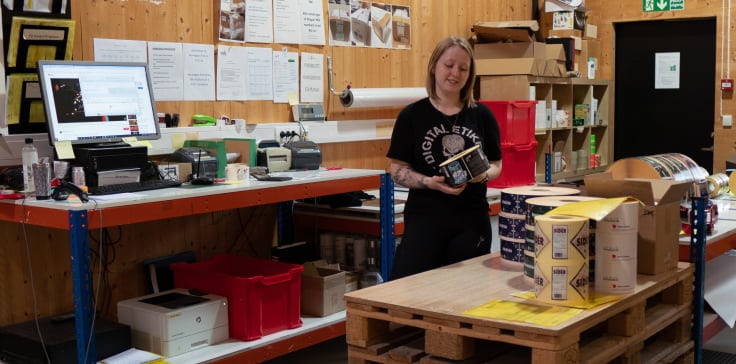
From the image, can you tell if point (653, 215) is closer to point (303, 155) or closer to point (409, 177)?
point (409, 177)

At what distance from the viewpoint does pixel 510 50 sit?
6.21 m

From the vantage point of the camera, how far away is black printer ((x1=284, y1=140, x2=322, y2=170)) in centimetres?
430

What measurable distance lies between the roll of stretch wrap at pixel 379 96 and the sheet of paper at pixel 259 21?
2.15 ft

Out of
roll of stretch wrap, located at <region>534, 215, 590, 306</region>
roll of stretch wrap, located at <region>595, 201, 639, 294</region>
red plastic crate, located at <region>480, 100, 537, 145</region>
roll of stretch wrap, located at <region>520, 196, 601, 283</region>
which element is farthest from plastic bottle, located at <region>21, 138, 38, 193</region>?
red plastic crate, located at <region>480, 100, 537, 145</region>

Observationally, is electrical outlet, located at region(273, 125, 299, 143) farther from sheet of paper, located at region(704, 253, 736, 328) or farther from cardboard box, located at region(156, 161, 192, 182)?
sheet of paper, located at region(704, 253, 736, 328)

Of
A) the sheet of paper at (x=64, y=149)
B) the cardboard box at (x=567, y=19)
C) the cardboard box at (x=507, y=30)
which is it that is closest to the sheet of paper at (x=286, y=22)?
the sheet of paper at (x=64, y=149)

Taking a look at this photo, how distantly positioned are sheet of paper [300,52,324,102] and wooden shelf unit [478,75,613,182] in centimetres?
169

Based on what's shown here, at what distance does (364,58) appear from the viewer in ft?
17.5

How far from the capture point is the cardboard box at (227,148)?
3809mm

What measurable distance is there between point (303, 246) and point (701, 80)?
4.75 metres

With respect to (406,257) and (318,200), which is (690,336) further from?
(318,200)

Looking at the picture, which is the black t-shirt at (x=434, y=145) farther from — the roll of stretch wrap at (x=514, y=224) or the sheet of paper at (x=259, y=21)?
the sheet of paper at (x=259, y=21)

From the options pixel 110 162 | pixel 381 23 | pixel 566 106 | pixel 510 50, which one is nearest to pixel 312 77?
pixel 381 23

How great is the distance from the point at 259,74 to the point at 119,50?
3.01 feet
